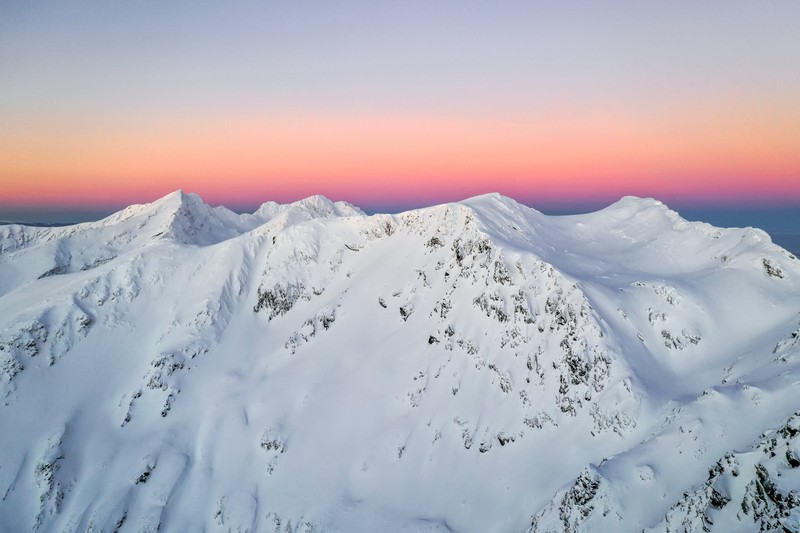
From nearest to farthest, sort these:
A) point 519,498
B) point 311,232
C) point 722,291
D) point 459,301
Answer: point 519,498 < point 722,291 < point 459,301 < point 311,232

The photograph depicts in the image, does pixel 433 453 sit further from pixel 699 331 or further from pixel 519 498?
pixel 699 331

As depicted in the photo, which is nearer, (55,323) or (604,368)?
(604,368)

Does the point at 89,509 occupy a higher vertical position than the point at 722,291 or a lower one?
lower

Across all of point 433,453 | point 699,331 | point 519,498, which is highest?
point 699,331

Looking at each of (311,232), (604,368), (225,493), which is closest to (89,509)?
(225,493)

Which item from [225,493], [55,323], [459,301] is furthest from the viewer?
[55,323]

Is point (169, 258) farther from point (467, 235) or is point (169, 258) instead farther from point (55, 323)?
point (467, 235)
